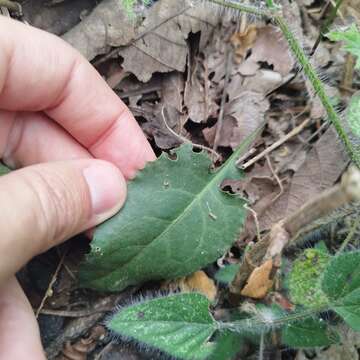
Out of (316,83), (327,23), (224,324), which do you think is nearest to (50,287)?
(224,324)

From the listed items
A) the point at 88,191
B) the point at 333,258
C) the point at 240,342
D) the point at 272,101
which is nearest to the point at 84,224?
the point at 88,191

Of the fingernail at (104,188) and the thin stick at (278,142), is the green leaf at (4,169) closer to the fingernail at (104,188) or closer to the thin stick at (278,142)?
the fingernail at (104,188)

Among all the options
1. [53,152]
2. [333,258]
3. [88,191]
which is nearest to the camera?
[333,258]

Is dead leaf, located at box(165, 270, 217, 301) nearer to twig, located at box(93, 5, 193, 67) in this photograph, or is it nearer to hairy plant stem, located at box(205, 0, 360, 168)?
hairy plant stem, located at box(205, 0, 360, 168)

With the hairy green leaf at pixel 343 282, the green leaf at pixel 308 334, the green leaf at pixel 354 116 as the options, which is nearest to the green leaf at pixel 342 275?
the hairy green leaf at pixel 343 282

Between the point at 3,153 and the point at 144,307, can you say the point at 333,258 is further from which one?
the point at 3,153

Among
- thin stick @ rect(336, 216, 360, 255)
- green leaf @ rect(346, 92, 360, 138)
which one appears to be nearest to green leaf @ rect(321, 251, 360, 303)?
thin stick @ rect(336, 216, 360, 255)
